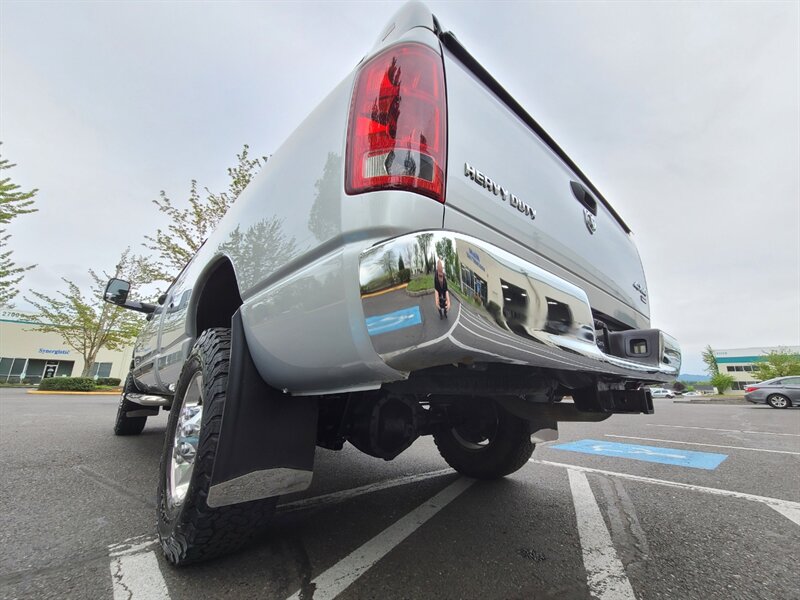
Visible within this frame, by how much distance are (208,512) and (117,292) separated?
3476 millimetres

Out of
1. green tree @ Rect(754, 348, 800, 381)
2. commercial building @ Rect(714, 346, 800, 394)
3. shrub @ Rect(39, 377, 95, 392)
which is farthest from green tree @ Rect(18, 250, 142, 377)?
commercial building @ Rect(714, 346, 800, 394)

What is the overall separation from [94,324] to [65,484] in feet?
81.5

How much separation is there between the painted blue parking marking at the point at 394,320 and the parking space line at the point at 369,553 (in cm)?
103

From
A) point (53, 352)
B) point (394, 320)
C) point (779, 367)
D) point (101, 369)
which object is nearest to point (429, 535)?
point (394, 320)

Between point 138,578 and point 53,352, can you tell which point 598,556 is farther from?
point 53,352

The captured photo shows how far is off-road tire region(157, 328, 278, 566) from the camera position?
1.38 meters

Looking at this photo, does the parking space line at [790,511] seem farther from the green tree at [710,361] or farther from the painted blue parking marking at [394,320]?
the green tree at [710,361]

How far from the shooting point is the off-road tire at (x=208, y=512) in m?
1.38

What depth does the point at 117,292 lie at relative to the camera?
394cm

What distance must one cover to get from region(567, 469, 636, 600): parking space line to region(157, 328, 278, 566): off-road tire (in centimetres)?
130

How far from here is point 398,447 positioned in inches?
73.0

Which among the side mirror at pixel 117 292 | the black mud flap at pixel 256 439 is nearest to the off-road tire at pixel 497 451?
the black mud flap at pixel 256 439

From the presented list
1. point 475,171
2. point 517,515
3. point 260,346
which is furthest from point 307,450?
point 517,515

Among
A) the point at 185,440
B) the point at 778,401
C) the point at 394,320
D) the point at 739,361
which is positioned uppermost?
the point at 739,361
